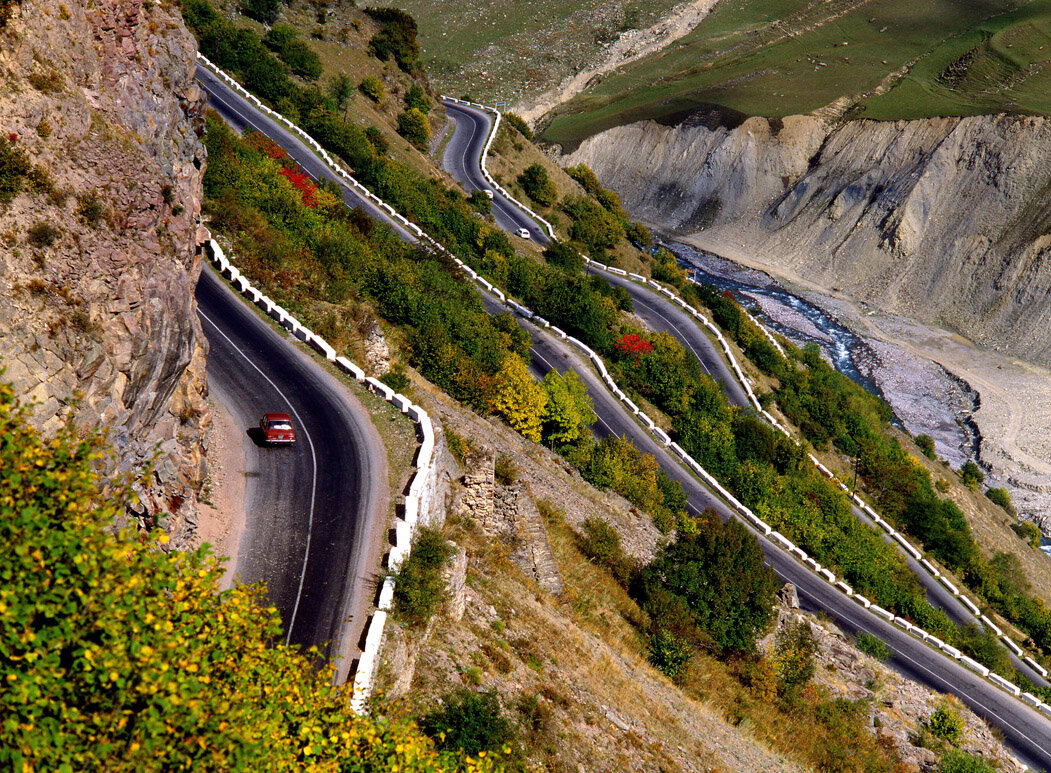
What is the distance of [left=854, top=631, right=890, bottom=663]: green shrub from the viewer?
3884cm

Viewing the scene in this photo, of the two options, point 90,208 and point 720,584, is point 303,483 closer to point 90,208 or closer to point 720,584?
point 90,208

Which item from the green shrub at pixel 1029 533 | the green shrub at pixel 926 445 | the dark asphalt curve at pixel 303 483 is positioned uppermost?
the green shrub at pixel 926 445

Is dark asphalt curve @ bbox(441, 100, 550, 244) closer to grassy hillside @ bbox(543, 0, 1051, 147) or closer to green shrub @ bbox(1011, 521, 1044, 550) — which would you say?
grassy hillside @ bbox(543, 0, 1051, 147)

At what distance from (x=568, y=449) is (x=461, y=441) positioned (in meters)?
12.6

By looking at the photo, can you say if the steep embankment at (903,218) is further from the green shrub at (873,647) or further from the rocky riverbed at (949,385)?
the green shrub at (873,647)

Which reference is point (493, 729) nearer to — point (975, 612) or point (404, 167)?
point (975, 612)

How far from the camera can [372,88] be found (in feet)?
245

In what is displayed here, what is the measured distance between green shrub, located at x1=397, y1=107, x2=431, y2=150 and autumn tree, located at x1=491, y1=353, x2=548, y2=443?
45597 mm

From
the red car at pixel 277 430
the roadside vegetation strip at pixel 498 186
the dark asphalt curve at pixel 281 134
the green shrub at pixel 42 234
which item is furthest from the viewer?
the roadside vegetation strip at pixel 498 186

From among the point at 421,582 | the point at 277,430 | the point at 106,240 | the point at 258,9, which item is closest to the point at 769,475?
the point at 277,430

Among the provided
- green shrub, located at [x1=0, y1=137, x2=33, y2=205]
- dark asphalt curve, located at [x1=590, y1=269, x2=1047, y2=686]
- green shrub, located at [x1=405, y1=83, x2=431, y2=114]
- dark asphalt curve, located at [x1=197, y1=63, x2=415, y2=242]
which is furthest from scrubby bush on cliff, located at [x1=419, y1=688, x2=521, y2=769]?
green shrub, located at [x1=405, y1=83, x2=431, y2=114]

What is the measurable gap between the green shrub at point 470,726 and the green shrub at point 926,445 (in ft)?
197

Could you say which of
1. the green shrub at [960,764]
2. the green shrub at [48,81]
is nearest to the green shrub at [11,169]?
the green shrub at [48,81]

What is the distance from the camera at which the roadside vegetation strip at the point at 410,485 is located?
677 inches
